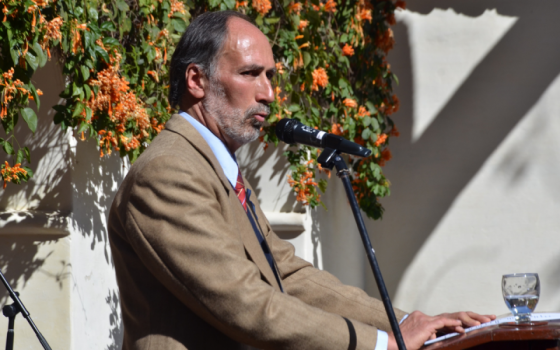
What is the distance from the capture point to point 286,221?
13.1ft

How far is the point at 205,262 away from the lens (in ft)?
4.80

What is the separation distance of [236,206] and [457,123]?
3375 millimetres

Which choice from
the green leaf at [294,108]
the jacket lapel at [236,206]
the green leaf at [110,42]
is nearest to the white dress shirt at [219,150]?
the jacket lapel at [236,206]

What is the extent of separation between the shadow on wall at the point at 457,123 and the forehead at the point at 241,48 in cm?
306

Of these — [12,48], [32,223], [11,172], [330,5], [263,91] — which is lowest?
[32,223]

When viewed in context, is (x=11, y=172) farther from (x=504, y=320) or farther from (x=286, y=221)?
(x=286, y=221)

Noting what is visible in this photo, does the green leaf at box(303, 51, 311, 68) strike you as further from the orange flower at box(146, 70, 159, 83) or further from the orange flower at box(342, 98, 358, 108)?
the orange flower at box(146, 70, 159, 83)

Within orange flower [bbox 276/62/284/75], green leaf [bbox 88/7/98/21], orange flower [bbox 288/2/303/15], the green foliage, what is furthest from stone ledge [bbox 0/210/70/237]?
orange flower [bbox 288/2/303/15]

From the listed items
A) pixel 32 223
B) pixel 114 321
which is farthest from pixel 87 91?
pixel 114 321

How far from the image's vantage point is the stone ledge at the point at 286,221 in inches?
155

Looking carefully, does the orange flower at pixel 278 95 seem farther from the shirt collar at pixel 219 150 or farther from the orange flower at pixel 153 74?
the shirt collar at pixel 219 150

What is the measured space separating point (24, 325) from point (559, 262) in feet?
11.9

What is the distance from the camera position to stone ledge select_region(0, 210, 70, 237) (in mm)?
2602

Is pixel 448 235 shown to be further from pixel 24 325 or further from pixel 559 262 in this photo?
pixel 24 325
